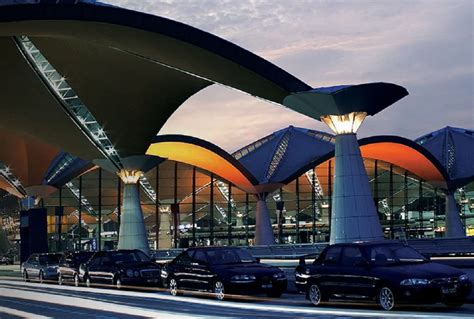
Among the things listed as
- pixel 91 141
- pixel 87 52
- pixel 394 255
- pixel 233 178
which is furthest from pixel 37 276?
pixel 233 178

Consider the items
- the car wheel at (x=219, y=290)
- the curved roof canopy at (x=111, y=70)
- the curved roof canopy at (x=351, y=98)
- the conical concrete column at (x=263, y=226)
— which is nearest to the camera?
the car wheel at (x=219, y=290)

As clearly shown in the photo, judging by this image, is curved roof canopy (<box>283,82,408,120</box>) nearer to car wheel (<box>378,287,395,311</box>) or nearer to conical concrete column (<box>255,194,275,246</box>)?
car wheel (<box>378,287,395,311</box>)

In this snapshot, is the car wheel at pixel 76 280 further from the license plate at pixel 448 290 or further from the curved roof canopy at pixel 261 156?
the curved roof canopy at pixel 261 156

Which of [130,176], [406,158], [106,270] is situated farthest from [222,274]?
[406,158]

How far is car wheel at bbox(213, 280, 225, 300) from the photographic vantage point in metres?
20.5

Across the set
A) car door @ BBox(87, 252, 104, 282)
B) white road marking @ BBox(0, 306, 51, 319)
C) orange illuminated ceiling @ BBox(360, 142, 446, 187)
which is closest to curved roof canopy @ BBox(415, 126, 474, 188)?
orange illuminated ceiling @ BBox(360, 142, 446, 187)

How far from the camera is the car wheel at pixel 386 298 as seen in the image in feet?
52.0

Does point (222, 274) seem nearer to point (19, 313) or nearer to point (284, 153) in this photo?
point (19, 313)

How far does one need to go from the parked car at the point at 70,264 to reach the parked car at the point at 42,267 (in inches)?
77.6

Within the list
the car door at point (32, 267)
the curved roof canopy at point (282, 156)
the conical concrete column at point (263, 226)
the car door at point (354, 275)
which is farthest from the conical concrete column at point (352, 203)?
the conical concrete column at point (263, 226)

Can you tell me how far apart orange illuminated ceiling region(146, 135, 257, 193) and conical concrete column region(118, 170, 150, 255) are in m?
11.5

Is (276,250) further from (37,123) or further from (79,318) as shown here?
(79,318)

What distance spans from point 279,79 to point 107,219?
53.4 m

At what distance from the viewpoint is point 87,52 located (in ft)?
123
